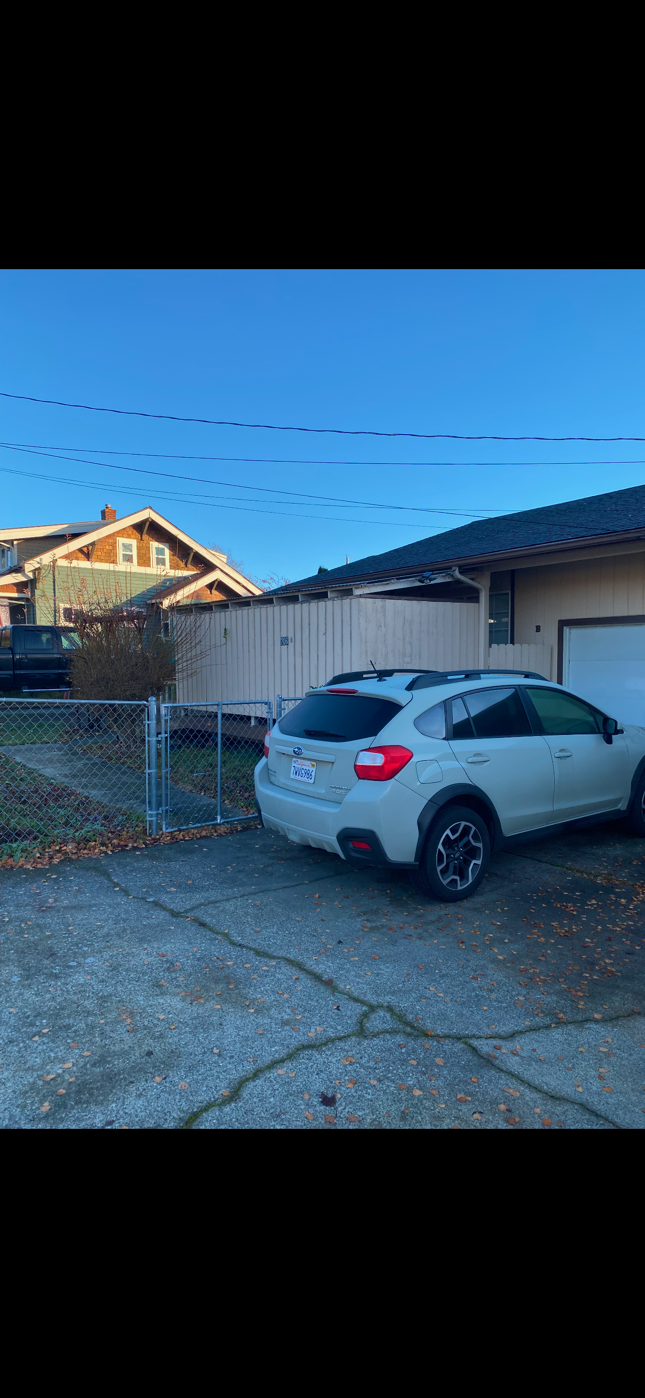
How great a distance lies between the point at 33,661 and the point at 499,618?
1204 cm

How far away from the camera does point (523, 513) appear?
543 inches

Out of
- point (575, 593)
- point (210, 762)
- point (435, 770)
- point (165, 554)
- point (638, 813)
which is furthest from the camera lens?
point (165, 554)

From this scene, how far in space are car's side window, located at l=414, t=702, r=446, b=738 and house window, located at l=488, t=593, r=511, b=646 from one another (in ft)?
20.5

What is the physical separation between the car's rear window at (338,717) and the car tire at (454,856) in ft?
2.46

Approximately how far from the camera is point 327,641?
9.50 meters

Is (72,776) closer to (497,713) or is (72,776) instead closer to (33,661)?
(497,713)

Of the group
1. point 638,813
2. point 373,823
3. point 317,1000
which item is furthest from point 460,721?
point 638,813

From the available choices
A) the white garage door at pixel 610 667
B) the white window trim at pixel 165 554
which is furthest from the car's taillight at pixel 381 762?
the white window trim at pixel 165 554

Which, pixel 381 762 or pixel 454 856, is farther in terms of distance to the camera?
pixel 454 856

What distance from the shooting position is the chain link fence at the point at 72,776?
6773mm

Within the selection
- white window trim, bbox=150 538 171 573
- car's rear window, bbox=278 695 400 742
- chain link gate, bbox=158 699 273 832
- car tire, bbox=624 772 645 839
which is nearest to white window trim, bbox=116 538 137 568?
white window trim, bbox=150 538 171 573
